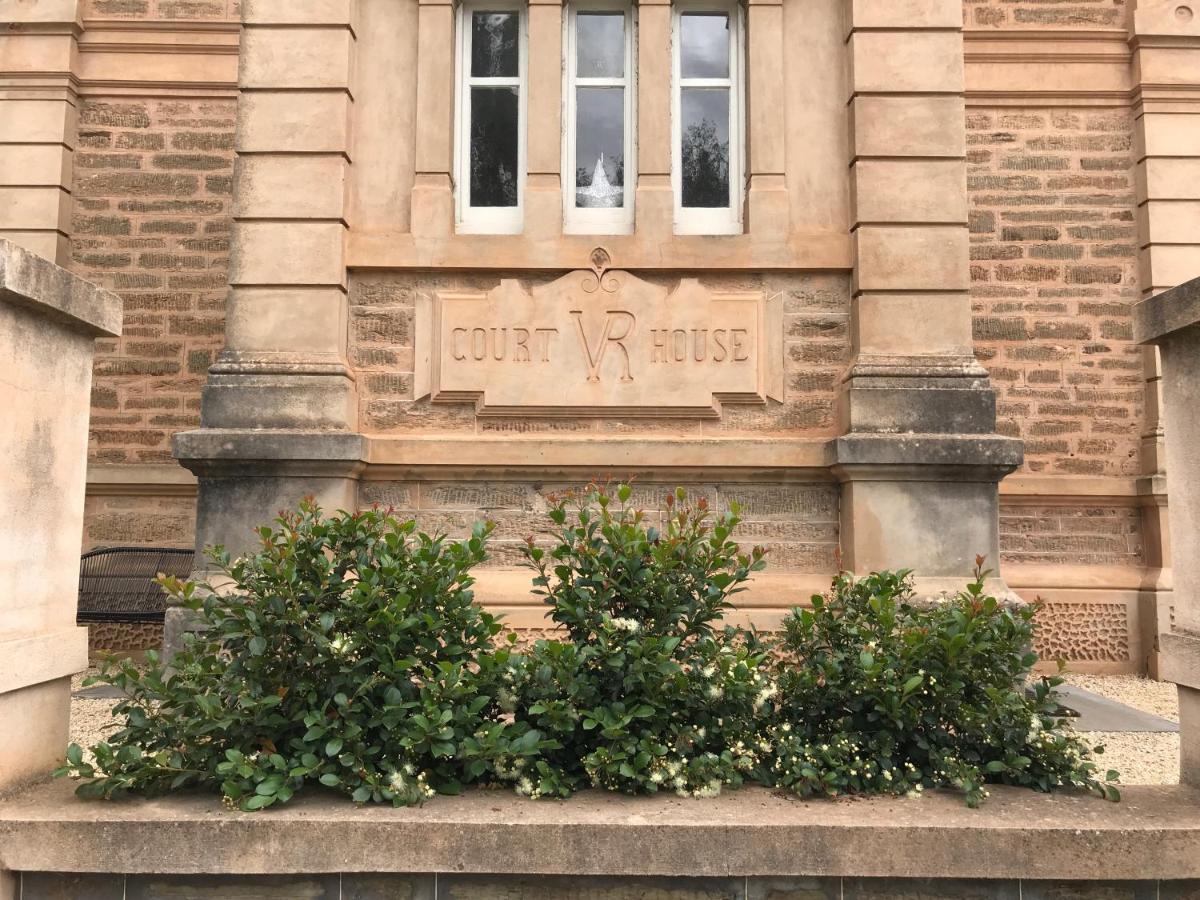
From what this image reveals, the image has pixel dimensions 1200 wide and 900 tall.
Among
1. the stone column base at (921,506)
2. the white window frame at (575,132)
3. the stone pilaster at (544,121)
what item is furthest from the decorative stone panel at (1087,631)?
the stone pilaster at (544,121)

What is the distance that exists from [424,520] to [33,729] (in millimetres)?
3068

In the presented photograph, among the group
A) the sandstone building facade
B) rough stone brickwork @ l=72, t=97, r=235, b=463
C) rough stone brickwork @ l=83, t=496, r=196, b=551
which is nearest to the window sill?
the sandstone building facade

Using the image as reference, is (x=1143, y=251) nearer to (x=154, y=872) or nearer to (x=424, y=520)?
(x=424, y=520)

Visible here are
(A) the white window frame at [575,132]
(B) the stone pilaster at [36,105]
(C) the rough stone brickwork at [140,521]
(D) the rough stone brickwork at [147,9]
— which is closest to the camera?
(A) the white window frame at [575,132]

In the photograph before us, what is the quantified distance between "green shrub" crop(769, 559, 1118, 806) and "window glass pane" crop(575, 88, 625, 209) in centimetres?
406

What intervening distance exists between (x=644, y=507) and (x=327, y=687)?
3270 millimetres

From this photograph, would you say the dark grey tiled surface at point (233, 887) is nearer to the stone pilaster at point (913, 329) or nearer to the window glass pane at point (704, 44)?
the stone pilaster at point (913, 329)

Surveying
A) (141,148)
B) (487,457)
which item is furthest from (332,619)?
(141,148)

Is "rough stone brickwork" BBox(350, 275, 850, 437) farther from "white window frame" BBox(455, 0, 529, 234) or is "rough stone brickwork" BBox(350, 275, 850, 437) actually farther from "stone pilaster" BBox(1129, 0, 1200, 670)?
"stone pilaster" BBox(1129, 0, 1200, 670)

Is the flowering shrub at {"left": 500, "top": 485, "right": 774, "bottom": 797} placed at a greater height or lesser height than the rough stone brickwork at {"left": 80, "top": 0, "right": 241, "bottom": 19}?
lesser

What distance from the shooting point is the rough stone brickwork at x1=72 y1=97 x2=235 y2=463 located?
841cm

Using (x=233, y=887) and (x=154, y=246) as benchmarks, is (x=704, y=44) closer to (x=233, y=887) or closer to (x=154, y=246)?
(x=154, y=246)

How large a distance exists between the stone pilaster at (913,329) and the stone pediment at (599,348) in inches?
27.2

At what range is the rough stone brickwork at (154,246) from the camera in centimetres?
841
